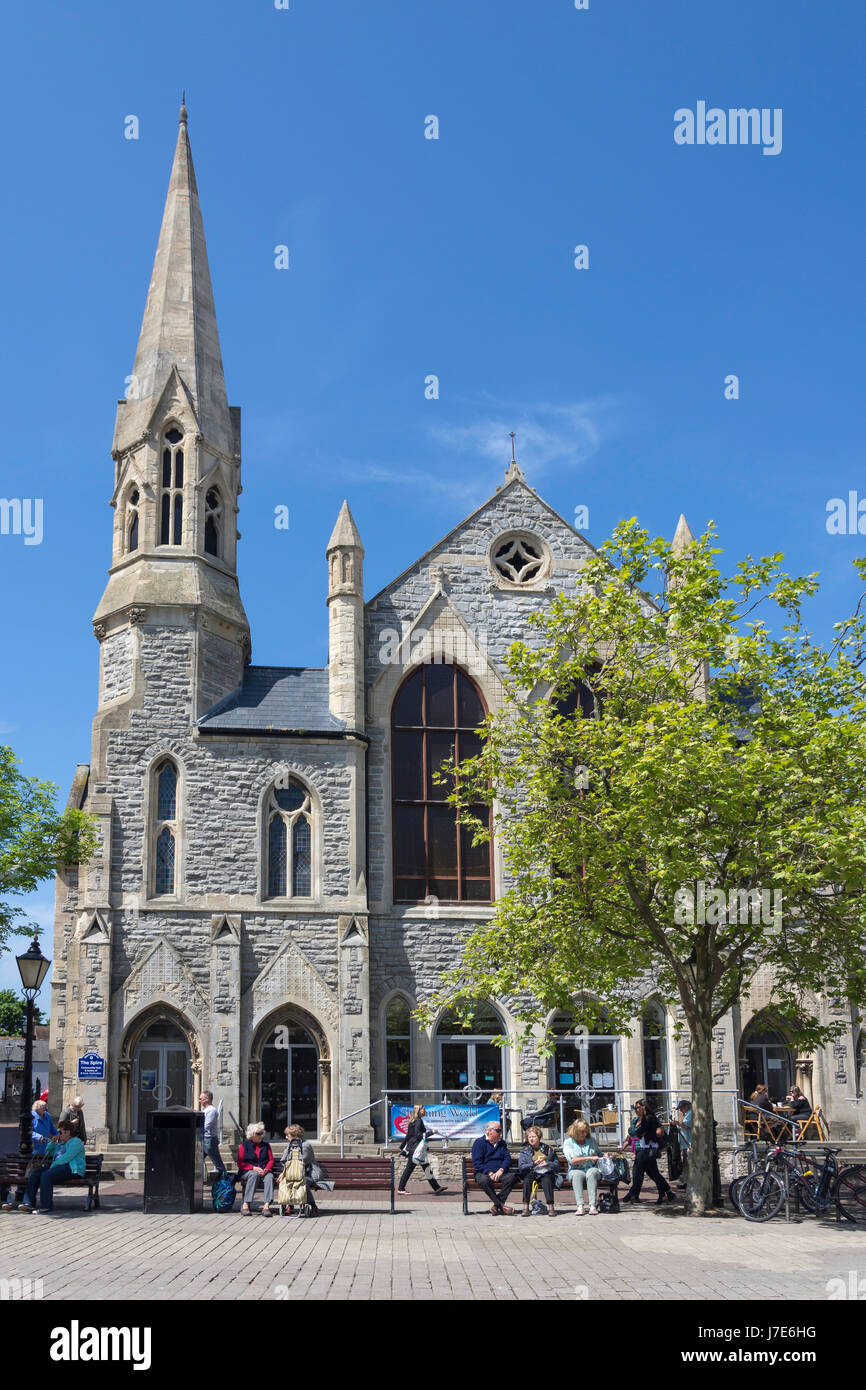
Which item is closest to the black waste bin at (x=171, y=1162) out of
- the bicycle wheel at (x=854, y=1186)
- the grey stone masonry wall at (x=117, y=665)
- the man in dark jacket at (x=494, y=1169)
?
the man in dark jacket at (x=494, y=1169)

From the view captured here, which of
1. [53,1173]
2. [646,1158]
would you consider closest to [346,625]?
[646,1158]

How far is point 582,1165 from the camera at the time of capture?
18875mm

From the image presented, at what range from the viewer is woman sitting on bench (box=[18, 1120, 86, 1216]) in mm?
17703

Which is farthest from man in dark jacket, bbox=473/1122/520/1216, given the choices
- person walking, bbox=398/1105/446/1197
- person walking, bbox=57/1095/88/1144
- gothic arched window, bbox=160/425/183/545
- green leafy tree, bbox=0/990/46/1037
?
green leafy tree, bbox=0/990/46/1037

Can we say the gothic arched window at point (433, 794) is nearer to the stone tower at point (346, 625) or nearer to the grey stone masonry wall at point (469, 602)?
the grey stone masonry wall at point (469, 602)

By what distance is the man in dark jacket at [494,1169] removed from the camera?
1814 centimetres

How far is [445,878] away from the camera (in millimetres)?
29562

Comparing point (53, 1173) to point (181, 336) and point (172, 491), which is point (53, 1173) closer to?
point (172, 491)

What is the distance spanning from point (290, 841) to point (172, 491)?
873cm

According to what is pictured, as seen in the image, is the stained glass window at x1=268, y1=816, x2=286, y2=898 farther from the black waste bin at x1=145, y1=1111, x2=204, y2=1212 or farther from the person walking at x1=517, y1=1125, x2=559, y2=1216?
the person walking at x1=517, y1=1125, x2=559, y2=1216

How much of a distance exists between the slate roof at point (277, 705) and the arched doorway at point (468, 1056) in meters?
6.90
